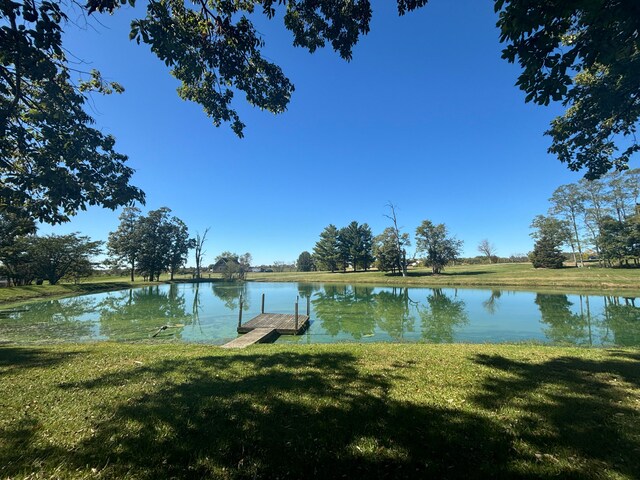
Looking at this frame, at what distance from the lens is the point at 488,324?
13125 millimetres

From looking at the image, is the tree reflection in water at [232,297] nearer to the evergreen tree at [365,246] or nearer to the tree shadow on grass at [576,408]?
the tree shadow on grass at [576,408]

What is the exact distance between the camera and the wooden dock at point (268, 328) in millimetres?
10328

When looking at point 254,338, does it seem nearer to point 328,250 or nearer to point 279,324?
point 279,324

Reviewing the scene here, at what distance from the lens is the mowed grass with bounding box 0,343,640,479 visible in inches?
100.0

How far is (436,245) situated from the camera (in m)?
46.0

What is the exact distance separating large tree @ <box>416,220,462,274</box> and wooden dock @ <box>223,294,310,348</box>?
120ft

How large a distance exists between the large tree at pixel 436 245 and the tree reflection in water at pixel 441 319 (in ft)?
86.1

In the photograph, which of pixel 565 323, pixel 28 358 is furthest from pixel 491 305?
pixel 28 358

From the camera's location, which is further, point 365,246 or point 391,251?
point 365,246

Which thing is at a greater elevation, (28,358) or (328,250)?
(328,250)

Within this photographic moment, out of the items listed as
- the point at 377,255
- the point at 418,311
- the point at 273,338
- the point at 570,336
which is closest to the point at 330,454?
the point at 273,338

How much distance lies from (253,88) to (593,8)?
515 centimetres

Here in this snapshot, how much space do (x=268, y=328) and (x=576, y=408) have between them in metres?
10.5

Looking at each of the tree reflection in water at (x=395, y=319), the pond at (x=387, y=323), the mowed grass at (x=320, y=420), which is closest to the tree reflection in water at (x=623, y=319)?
the pond at (x=387, y=323)
